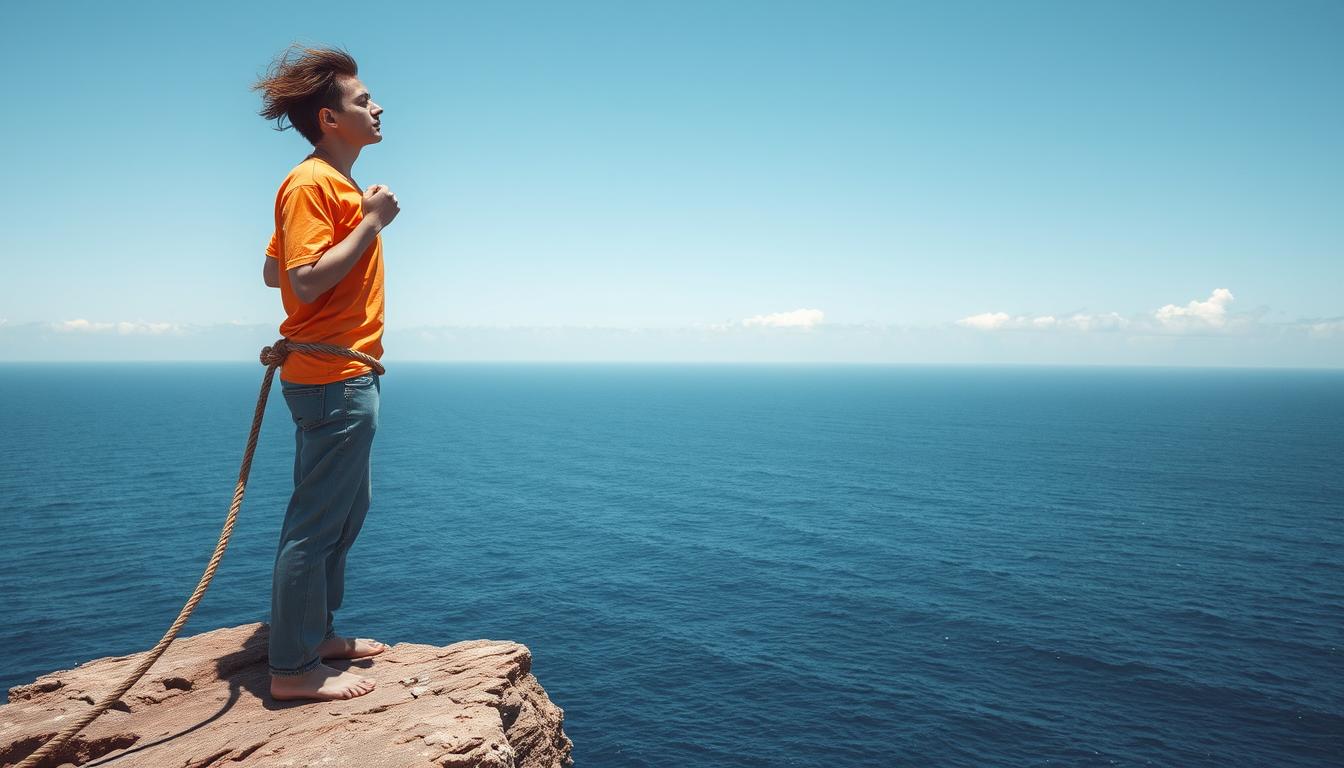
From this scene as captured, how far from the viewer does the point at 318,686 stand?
21.8 ft

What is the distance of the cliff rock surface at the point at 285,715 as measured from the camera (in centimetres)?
568

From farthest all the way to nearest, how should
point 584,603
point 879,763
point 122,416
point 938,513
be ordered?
point 122,416 < point 938,513 < point 584,603 < point 879,763

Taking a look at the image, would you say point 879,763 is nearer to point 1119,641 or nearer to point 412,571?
point 1119,641

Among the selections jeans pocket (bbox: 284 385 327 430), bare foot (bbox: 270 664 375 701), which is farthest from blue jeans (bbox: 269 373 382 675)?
bare foot (bbox: 270 664 375 701)

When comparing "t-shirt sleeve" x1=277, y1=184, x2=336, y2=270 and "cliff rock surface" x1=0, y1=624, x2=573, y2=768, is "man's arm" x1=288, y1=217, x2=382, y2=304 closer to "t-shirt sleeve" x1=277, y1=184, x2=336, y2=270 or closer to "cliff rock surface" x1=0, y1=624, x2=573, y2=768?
"t-shirt sleeve" x1=277, y1=184, x2=336, y2=270

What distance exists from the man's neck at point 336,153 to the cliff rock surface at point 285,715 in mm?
4991

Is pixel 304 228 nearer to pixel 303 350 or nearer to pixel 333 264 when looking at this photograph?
pixel 333 264

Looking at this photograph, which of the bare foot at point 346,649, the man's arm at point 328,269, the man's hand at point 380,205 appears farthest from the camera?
the bare foot at point 346,649

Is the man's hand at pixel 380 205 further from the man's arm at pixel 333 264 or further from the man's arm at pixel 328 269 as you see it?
the man's arm at pixel 328 269

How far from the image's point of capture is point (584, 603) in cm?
4366

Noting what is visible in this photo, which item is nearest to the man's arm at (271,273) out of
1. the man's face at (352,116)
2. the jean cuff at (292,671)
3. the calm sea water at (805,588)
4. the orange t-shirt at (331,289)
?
the orange t-shirt at (331,289)

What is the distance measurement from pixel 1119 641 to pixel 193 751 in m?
44.8

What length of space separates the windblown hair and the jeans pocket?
232cm

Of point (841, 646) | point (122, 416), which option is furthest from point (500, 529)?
point (122, 416)
